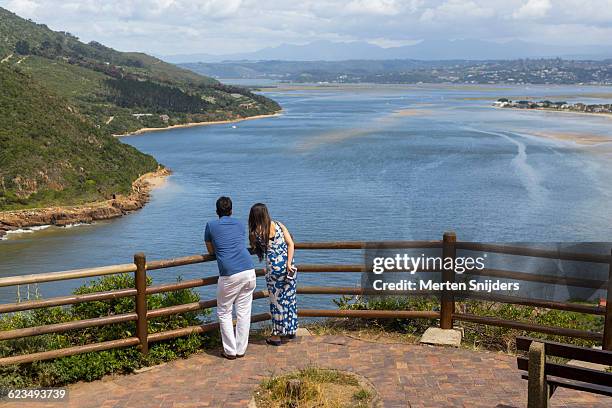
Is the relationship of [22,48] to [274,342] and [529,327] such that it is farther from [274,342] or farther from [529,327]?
[529,327]

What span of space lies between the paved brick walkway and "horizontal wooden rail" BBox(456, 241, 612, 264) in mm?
1246

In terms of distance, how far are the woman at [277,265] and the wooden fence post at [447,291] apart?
6.20 ft

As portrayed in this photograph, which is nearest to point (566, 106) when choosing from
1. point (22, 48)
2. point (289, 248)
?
point (22, 48)

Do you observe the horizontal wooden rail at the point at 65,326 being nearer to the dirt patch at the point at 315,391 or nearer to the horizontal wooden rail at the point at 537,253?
the dirt patch at the point at 315,391

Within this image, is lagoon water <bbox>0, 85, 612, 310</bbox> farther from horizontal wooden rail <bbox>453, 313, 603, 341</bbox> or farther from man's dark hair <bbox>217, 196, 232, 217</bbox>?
man's dark hair <bbox>217, 196, 232, 217</bbox>

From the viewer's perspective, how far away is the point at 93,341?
8258 mm

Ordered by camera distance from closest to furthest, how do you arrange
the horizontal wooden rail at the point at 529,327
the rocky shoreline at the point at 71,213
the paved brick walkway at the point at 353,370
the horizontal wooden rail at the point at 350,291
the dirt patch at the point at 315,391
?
1. the dirt patch at the point at 315,391
2. the paved brick walkway at the point at 353,370
3. the horizontal wooden rail at the point at 529,327
4. the horizontal wooden rail at the point at 350,291
5. the rocky shoreline at the point at 71,213

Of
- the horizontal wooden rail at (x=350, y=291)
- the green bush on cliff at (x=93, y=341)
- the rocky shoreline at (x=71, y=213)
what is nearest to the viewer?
the green bush on cliff at (x=93, y=341)

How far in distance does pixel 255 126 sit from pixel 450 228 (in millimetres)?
96467

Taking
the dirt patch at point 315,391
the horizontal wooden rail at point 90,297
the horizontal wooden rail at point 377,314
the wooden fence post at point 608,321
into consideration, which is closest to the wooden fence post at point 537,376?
the dirt patch at point 315,391

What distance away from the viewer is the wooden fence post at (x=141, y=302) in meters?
7.82

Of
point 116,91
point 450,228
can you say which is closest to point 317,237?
point 450,228

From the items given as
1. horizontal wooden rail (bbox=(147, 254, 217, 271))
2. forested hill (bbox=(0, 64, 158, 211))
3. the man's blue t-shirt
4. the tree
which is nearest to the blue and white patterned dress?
the man's blue t-shirt

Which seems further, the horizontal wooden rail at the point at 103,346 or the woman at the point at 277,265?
the woman at the point at 277,265
